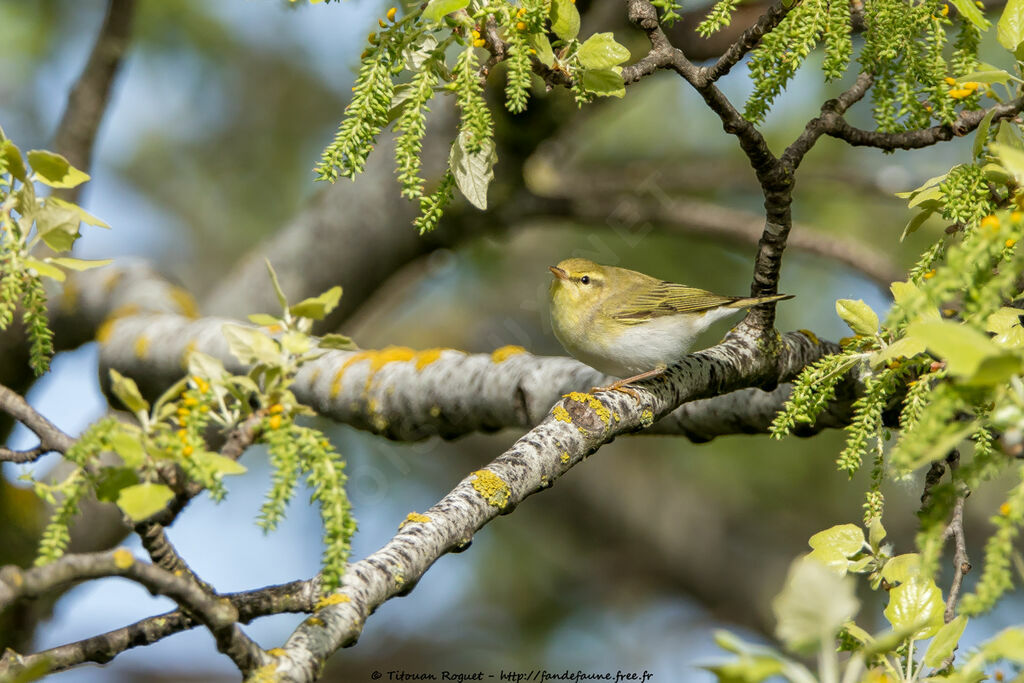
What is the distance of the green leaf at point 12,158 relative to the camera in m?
1.42

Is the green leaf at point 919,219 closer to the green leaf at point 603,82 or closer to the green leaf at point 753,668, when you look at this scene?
the green leaf at point 603,82

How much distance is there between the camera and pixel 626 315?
2.89 metres

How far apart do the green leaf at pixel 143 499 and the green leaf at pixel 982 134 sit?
1532mm

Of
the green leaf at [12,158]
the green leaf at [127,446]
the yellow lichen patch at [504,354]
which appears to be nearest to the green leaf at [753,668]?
the green leaf at [127,446]

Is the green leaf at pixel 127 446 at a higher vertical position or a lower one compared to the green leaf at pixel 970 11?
lower

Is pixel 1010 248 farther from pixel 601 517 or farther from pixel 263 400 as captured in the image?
pixel 601 517

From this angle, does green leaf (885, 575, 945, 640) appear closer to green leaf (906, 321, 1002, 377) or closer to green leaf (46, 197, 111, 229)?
green leaf (906, 321, 1002, 377)

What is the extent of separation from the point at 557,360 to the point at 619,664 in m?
3.71

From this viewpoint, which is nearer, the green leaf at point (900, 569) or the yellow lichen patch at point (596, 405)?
the green leaf at point (900, 569)

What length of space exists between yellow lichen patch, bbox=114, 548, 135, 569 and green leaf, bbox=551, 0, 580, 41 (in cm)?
109

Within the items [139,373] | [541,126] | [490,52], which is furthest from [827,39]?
[139,373]

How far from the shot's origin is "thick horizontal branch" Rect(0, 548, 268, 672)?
1009 mm

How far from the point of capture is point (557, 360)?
317cm

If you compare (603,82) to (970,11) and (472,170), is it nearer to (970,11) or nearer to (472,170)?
(472,170)
